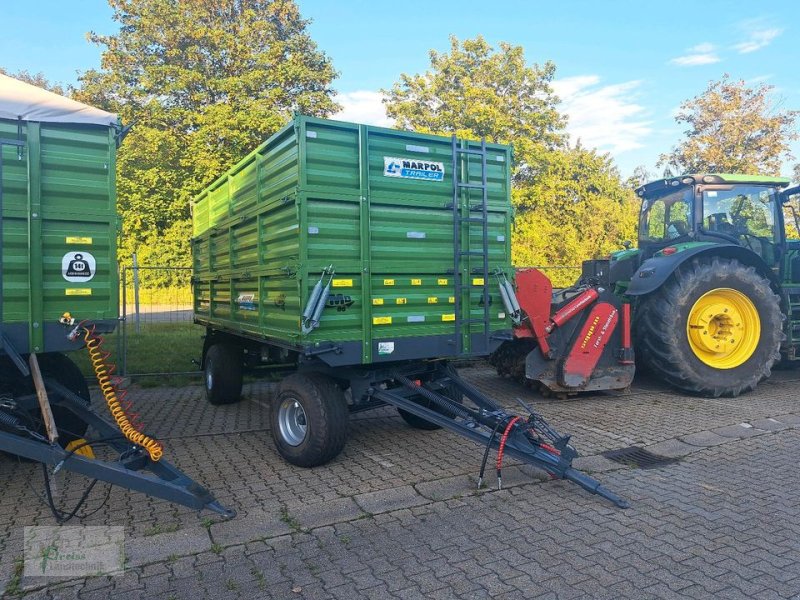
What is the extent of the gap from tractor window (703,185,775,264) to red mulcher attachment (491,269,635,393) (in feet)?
7.53

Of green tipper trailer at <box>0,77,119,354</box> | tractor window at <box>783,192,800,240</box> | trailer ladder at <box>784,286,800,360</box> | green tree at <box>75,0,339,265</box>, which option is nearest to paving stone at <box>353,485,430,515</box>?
green tipper trailer at <box>0,77,119,354</box>

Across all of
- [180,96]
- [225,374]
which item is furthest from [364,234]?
[180,96]

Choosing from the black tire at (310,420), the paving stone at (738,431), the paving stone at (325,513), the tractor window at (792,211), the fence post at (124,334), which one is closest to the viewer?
the paving stone at (325,513)

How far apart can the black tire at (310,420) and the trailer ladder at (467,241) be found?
1201mm

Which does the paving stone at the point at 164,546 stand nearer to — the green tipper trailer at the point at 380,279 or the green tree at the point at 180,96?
the green tipper trailer at the point at 380,279

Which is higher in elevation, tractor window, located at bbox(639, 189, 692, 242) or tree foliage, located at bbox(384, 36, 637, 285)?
tree foliage, located at bbox(384, 36, 637, 285)

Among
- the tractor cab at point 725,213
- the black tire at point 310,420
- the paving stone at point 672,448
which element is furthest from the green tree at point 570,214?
the black tire at point 310,420

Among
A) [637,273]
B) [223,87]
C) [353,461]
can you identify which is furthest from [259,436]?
[223,87]

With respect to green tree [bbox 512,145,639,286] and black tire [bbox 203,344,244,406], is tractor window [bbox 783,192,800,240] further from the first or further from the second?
green tree [bbox 512,145,639,286]

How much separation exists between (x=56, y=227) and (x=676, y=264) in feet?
21.9

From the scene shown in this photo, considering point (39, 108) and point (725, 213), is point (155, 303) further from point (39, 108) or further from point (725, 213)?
point (725, 213)

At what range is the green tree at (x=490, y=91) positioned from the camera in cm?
2534

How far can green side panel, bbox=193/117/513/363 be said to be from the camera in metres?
4.61

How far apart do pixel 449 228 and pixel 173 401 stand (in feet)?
15.8
